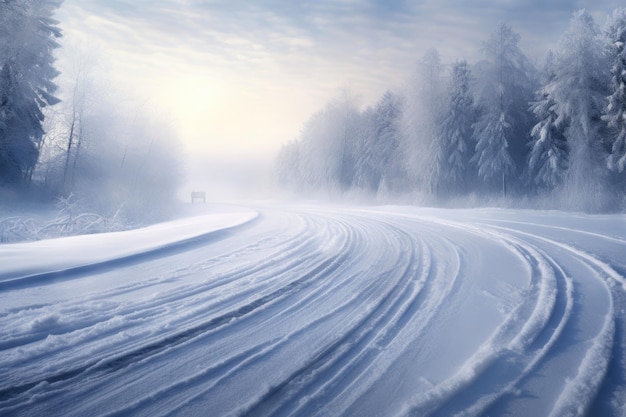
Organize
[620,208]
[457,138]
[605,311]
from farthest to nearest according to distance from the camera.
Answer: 1. [457,138]
2. [620,208]
3. [605,311]

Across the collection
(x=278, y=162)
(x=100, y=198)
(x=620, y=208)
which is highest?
(x=278, y=162)

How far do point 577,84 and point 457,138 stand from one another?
8228mm

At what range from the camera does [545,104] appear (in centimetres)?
2264

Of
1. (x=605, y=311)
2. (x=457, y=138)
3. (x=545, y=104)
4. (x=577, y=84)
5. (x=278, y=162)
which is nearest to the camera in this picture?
(x=605, y=311)

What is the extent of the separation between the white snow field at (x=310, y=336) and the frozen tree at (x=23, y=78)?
16.9m

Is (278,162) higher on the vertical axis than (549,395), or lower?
higher

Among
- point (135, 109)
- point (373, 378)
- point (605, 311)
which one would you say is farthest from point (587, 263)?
point (135, 109)

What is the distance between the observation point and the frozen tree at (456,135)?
26719 mm

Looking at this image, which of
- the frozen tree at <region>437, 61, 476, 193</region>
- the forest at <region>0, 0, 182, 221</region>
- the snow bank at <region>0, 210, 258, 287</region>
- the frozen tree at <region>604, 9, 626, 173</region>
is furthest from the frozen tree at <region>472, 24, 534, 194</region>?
the forest at <region>0, 0, 182, 221</region>

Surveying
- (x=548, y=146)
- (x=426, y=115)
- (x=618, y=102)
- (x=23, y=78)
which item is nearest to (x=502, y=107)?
(x=548, y=146)

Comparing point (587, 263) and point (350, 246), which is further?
point (350, 246)

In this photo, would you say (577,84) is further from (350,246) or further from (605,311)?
(605,311)

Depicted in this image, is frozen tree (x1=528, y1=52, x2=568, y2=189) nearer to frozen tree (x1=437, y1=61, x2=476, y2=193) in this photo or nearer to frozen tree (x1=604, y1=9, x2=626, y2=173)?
frozen tree (x1=604, y1=9, x2=626, y2=173)

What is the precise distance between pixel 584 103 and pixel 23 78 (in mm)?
34065
